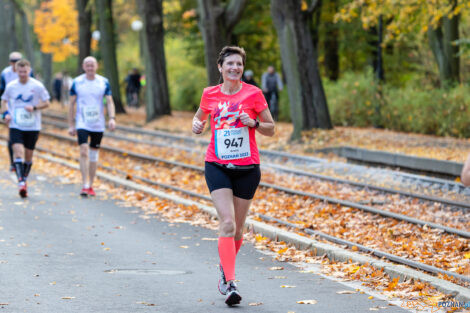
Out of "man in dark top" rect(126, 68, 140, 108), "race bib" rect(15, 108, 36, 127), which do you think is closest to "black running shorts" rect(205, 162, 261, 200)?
"race bib" rect(15, 108, 36, 127)

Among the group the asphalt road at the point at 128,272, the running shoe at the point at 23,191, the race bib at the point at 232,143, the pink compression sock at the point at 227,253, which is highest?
the race bib at the point at 232,143

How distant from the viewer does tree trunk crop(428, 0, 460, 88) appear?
29359mm

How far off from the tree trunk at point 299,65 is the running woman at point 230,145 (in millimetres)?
15775

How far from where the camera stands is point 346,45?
3538cm

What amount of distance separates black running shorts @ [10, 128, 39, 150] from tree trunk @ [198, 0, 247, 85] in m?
13.6

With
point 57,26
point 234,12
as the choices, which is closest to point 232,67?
point 234,12

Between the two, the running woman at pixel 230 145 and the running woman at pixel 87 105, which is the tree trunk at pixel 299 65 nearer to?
the running woman at pixel 87 105

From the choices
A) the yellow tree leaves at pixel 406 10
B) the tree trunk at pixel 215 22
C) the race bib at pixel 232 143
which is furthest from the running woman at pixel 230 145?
the tree trunk at pixel 215 22

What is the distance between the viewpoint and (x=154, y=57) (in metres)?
33.7

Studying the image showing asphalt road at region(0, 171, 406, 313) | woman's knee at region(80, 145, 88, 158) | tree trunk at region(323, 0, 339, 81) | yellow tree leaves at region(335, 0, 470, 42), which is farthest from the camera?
tree trunk at region(323, 0, 339, 81)

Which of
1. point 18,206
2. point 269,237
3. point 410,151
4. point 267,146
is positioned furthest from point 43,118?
point 269,237

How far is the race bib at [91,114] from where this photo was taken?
45.7ft

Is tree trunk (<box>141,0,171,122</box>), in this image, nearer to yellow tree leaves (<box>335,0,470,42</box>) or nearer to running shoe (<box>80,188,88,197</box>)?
yellow tree leaves (<box>335,0,470,42</box>)

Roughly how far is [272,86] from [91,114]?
18846mm
